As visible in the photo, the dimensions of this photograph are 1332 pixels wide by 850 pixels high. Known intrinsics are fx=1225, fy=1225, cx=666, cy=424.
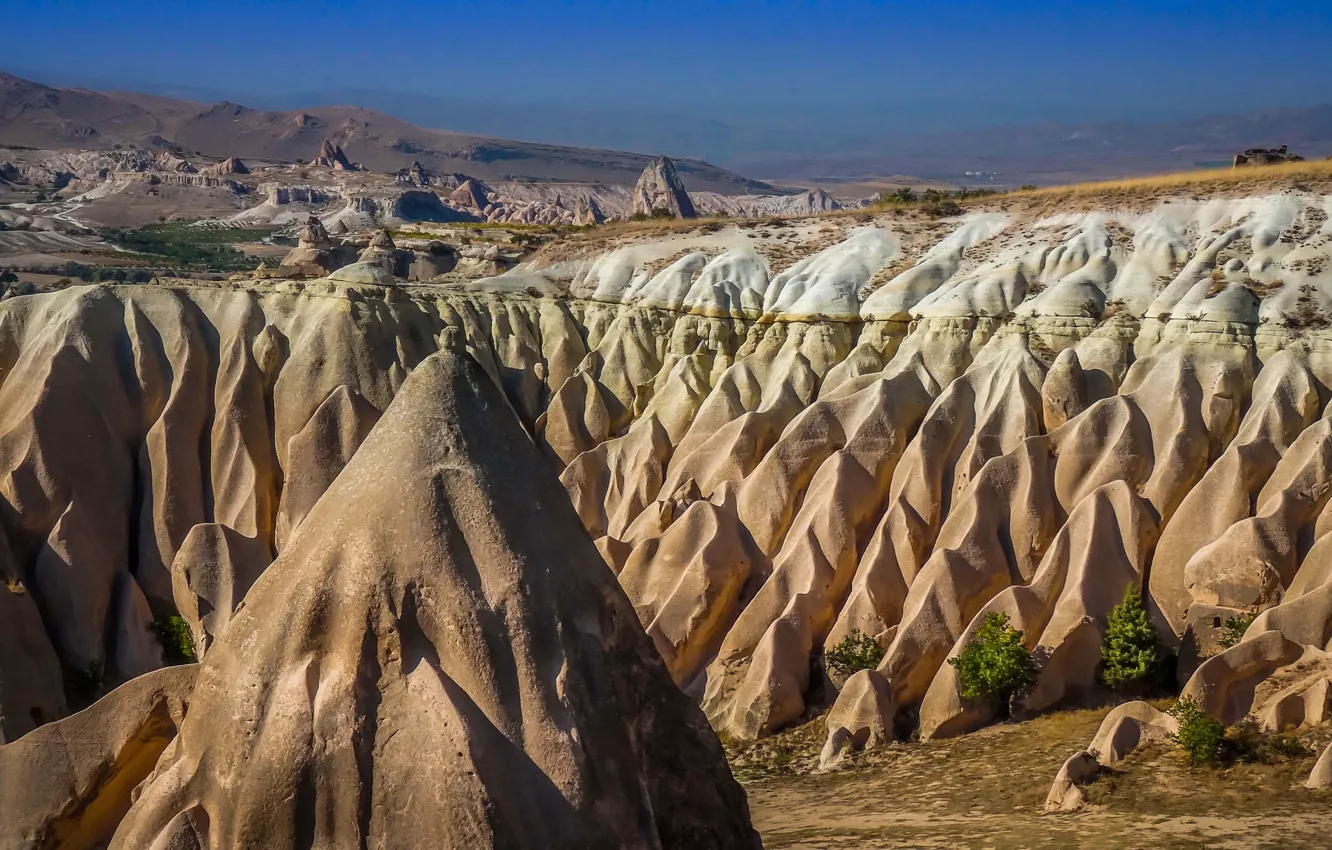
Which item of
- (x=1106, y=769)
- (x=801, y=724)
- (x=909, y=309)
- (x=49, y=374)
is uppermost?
(x=909, y=309)

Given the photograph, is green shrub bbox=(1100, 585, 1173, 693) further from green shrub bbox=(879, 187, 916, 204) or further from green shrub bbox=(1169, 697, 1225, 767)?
green shrub bbox=(879, 187, 916, 204)

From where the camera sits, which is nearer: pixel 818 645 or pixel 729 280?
pixel 818 645

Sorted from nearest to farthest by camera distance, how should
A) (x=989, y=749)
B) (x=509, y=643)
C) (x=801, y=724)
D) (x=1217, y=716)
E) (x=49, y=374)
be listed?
(x=509, y=643) < (x=1217, y=716) < (x=989, y=749) < (x=801, y=724) < (x=49, y=374)

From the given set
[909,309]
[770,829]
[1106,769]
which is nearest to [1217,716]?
[1106,769]

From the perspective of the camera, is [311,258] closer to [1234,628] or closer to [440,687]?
[1234,628]

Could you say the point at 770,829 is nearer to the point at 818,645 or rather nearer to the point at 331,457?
the point at 818,645

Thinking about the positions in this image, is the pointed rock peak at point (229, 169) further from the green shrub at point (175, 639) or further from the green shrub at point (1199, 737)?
the green shrub at point (1199, 737)

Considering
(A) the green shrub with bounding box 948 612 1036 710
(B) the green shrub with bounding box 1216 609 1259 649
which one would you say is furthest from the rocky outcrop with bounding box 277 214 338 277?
(B) the green shrub with bounding box 1216 609 1259 649
